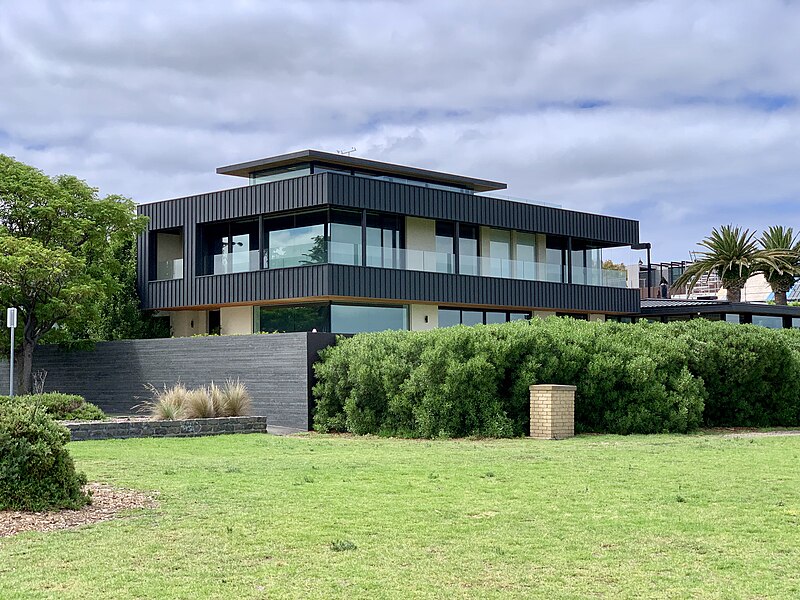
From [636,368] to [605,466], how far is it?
721cm

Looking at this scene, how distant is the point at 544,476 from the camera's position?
13039 mm

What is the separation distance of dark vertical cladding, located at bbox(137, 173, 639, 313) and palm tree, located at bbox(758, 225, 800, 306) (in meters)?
13.8

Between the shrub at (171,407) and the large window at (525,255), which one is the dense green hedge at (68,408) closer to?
the shrub at (171,407)

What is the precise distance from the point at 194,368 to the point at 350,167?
10187 millimetres

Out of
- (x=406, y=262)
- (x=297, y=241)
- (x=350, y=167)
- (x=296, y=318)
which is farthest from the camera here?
(x=350, y=167)

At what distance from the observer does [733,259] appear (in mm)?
49188

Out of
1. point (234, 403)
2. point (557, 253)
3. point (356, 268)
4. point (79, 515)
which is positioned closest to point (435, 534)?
point (79, 515)

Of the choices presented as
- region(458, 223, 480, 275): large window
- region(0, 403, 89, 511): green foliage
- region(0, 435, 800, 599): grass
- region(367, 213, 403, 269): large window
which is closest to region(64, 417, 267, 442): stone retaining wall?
region(0, 435, 800, 599): grass

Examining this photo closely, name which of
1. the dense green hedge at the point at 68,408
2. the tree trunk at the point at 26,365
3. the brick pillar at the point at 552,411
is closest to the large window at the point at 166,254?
the tree trunk at the point at 26,365

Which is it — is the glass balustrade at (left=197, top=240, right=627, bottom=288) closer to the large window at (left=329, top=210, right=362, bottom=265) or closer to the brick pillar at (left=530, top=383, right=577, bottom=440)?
the large window at (left=329, top=210, right=362, bottom=265)

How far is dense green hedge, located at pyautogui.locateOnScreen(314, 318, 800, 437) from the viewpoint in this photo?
21.0 meters

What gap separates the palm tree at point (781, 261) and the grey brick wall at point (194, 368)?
3107 centimetres

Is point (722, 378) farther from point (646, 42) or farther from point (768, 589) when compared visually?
point (768, 589)

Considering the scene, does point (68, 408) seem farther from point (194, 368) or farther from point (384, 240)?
point (384, 240)
